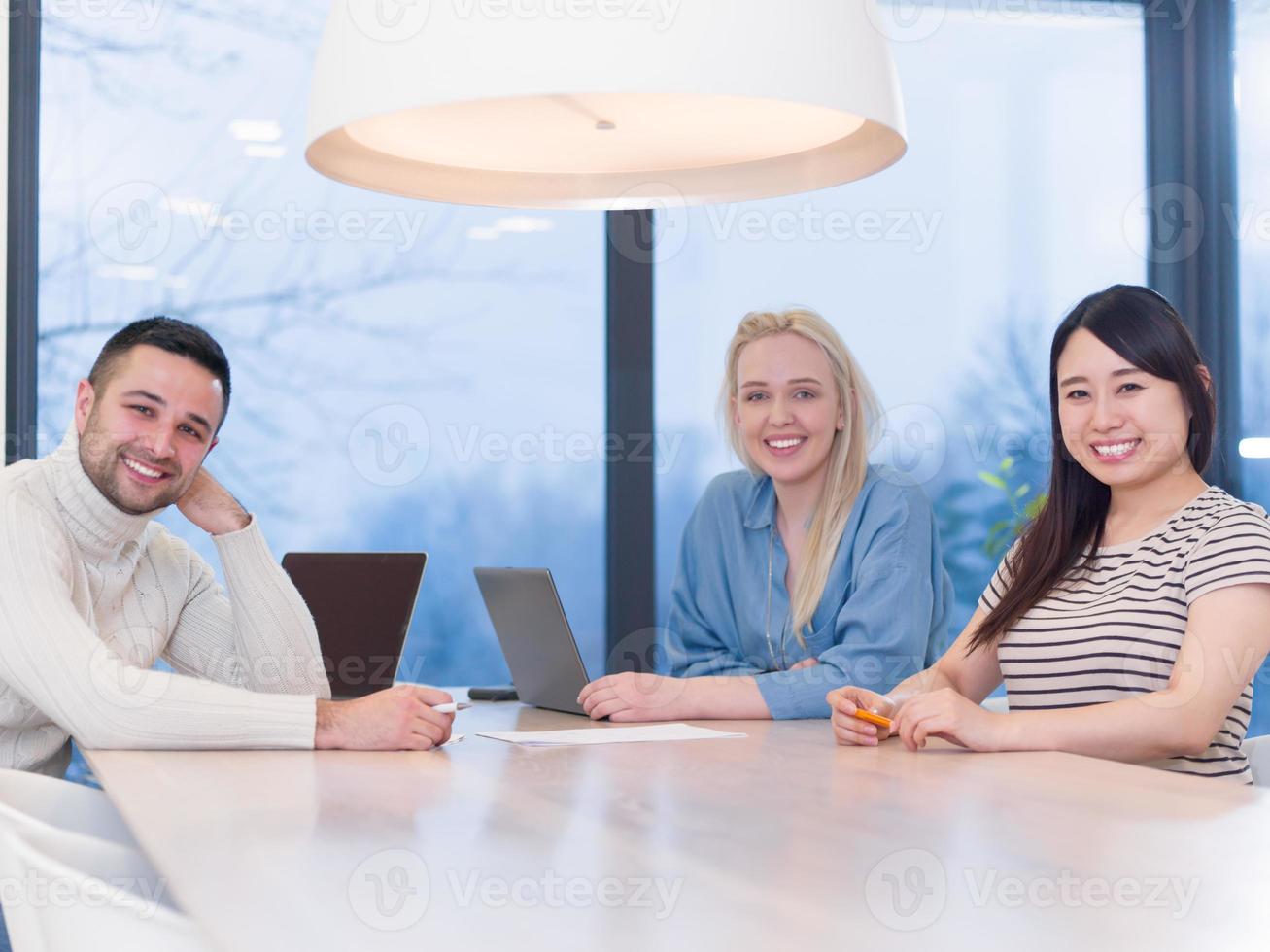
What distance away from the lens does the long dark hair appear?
2.11m

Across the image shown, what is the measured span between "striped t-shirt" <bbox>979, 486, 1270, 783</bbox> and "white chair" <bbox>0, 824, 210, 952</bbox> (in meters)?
1.44

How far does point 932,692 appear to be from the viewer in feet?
6.12

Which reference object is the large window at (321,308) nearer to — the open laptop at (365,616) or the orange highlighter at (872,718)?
the open laptop at (365,616)

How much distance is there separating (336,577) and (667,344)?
1.43 metres

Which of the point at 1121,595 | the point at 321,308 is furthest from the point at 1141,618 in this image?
the point at 321,308

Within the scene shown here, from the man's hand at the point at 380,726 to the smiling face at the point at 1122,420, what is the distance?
1.13m

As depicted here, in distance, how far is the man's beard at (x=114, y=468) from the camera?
209 centimetres

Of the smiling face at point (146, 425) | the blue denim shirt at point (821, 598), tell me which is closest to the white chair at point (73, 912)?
the smiling face at point (146, 425)

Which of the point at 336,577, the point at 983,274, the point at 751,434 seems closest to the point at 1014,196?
the point at 983,274

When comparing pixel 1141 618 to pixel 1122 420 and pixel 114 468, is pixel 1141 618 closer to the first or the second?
pixel 1122 420

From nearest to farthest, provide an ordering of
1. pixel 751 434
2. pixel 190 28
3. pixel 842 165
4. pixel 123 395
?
pixel 842 165, pixel 123 395, pixel 751 434, pixel 190 28

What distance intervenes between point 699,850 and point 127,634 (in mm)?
1421

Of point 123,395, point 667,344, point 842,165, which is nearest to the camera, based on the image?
point 842,165

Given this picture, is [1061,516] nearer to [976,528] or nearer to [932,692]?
[932,692]
